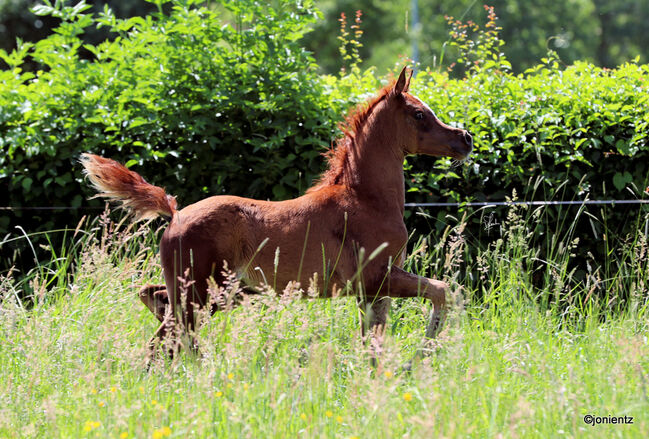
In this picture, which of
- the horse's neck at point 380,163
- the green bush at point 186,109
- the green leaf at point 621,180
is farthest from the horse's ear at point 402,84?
the green leaf at point 621,180

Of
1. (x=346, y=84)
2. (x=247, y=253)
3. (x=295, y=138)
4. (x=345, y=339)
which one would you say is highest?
(x=346, y=84)

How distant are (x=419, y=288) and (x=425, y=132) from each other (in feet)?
3.07

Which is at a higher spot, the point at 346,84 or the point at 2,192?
the point at 346,84

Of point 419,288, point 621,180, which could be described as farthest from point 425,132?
point 621,180

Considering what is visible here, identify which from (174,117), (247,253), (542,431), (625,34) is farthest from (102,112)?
(625,34)

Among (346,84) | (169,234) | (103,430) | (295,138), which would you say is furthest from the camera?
(346,84)

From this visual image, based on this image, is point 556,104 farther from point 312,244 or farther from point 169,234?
point 169,234

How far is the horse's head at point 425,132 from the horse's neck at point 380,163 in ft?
0.28

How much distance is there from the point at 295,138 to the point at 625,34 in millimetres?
32303

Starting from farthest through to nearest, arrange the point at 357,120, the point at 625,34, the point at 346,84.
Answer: the point at 625,34
the point at 346,84
the point at 357,120

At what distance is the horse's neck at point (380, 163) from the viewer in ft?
13.7

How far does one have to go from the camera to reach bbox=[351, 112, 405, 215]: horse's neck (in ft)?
13.7

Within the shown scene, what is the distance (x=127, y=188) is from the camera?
162 inches

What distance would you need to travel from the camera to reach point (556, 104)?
577cm
